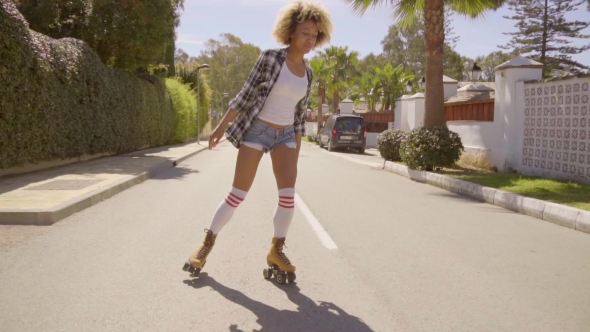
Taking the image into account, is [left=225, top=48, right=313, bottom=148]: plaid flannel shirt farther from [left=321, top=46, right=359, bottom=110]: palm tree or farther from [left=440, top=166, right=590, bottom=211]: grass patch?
[left=321, top=46, right=359, bottom=110]: palm tree

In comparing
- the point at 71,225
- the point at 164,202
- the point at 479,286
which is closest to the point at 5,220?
the point at 71,225

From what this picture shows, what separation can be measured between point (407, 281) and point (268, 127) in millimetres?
1660

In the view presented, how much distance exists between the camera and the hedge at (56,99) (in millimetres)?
9891

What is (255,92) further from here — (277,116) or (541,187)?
(541,187)

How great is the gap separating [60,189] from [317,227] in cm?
461

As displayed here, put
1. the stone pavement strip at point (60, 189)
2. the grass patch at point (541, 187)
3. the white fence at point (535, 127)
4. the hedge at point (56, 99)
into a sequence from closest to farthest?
the stone pavement strip at point (60, 189) < the grass patch at point (541, 187) < the hedge at point (56, 99) < the white fence at point (535, 127)

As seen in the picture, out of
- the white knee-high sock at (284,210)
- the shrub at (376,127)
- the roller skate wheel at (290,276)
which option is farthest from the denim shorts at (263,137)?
the shrub at (376,127)

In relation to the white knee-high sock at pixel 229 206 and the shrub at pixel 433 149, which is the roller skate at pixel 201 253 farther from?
the shrub at pixel 433 149

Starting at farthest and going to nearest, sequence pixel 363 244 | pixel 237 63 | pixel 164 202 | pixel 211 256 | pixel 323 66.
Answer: pixel 237 63
pixel 323 66
pixel 164 202
pixel 363 244
pixel 211 256

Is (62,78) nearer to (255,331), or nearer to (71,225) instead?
(71,225)

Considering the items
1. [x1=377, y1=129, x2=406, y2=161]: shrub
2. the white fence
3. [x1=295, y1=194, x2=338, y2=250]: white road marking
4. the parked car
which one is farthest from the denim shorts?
the parked car

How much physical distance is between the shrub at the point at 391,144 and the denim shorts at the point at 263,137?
1276cm

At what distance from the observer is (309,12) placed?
4188 mm

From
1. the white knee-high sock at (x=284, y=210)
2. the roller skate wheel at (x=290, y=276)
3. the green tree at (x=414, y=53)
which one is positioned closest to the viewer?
the white knee-high sock at (x=284, y=210)
